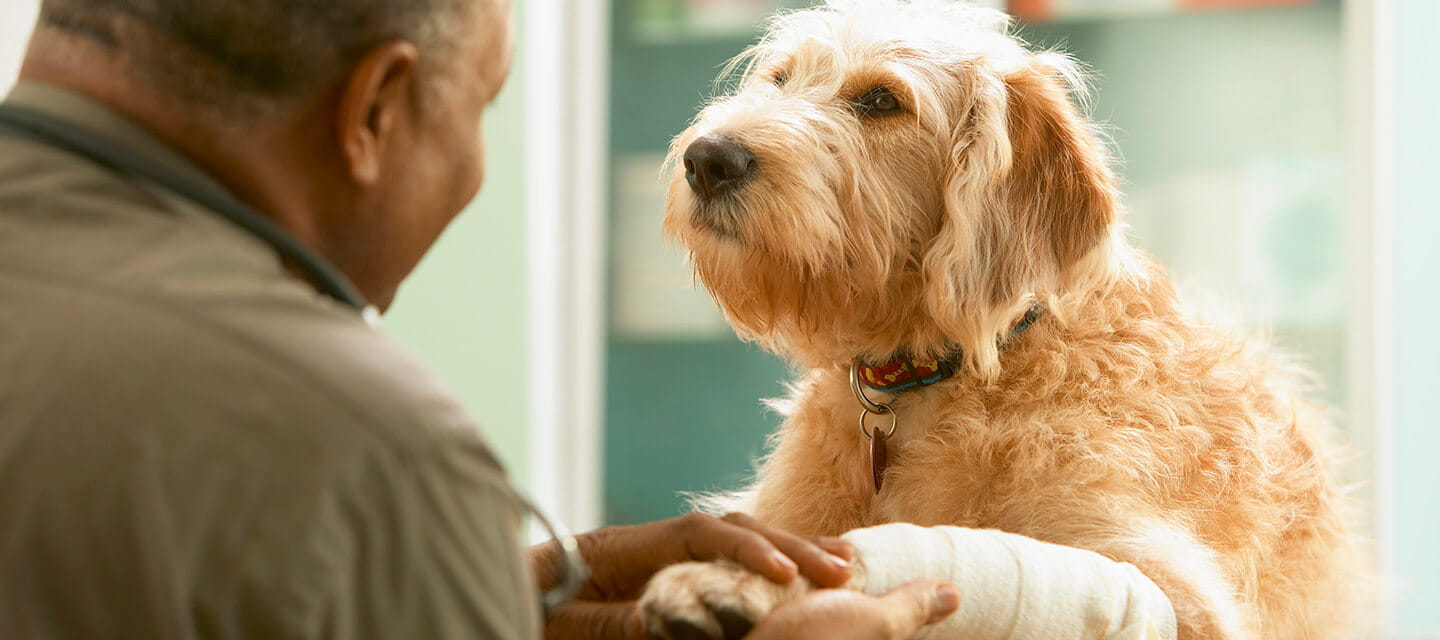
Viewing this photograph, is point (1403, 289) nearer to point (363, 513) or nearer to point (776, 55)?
point (776, 55)

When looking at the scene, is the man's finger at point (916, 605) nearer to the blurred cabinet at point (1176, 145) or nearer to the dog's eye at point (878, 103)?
the dog's eye at point (878, 103)

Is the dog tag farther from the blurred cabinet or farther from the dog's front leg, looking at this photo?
the blurred cabinet

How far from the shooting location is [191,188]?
0.79 meters

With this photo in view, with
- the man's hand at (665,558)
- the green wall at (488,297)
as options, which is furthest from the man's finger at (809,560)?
the green wall at (488,297)

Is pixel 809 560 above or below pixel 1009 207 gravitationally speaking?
below

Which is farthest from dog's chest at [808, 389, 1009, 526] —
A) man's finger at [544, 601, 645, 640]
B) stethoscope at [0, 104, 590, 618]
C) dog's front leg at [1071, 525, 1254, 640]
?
stethoscope at [0, 104, 590, 618]

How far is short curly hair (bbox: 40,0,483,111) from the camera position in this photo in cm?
79

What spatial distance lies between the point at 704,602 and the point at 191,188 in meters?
0.50

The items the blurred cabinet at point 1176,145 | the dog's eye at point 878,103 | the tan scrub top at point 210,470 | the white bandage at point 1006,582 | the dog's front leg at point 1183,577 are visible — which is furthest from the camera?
the blurred cabinet at point 1176,145

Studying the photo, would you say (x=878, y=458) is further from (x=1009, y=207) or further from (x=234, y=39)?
(x=234, y=39)

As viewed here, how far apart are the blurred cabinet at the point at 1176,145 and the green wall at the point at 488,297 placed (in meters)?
0.41

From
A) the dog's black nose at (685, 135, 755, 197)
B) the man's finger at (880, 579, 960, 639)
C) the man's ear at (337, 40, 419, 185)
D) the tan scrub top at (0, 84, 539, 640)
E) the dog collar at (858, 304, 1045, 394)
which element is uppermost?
the man's ear at (337, 40, 419, 185)

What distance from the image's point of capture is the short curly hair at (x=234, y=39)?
2.61ft

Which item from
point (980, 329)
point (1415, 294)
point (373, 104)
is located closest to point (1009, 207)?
point (980, 329)
